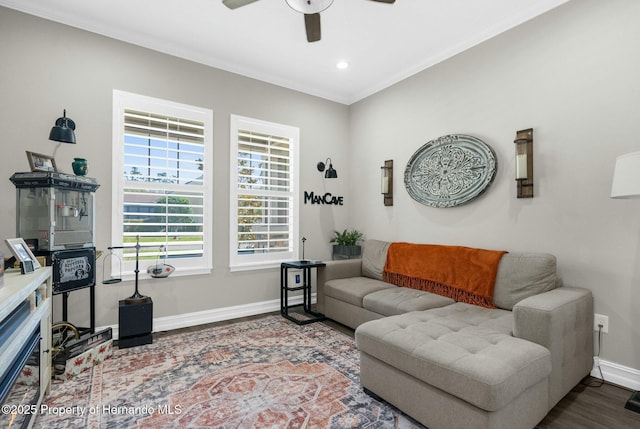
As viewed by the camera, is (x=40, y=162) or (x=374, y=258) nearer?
(x=40, y=162)

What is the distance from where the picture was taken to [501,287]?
276cm

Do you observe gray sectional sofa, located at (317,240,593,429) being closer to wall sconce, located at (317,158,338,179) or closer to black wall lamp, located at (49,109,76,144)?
wall sconce, located at (317,158,338,179)

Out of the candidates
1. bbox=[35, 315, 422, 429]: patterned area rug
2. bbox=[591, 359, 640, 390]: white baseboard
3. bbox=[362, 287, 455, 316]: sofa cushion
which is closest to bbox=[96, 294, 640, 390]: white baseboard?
bbox=[591, 359, 640, 390]: white baseboard

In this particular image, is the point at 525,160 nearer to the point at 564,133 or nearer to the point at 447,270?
the point at 564,133

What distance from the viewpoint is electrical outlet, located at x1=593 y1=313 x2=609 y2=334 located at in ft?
8.05

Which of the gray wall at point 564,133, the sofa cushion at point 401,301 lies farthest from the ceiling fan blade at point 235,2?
the sofa cushion at point 401,301

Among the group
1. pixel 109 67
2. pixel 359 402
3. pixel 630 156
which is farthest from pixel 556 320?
pixel 109 67

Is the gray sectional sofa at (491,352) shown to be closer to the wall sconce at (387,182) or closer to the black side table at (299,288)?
the black side table at (299,288)

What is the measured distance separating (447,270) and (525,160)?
121 cm

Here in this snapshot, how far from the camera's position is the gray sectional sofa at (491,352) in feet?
5.29

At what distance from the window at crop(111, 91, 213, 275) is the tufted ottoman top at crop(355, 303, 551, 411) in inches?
91.1

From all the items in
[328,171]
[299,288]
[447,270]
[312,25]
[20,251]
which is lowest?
[299,288]

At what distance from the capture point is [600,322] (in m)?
2.48

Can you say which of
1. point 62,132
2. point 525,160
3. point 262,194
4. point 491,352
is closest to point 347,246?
point 262,194
